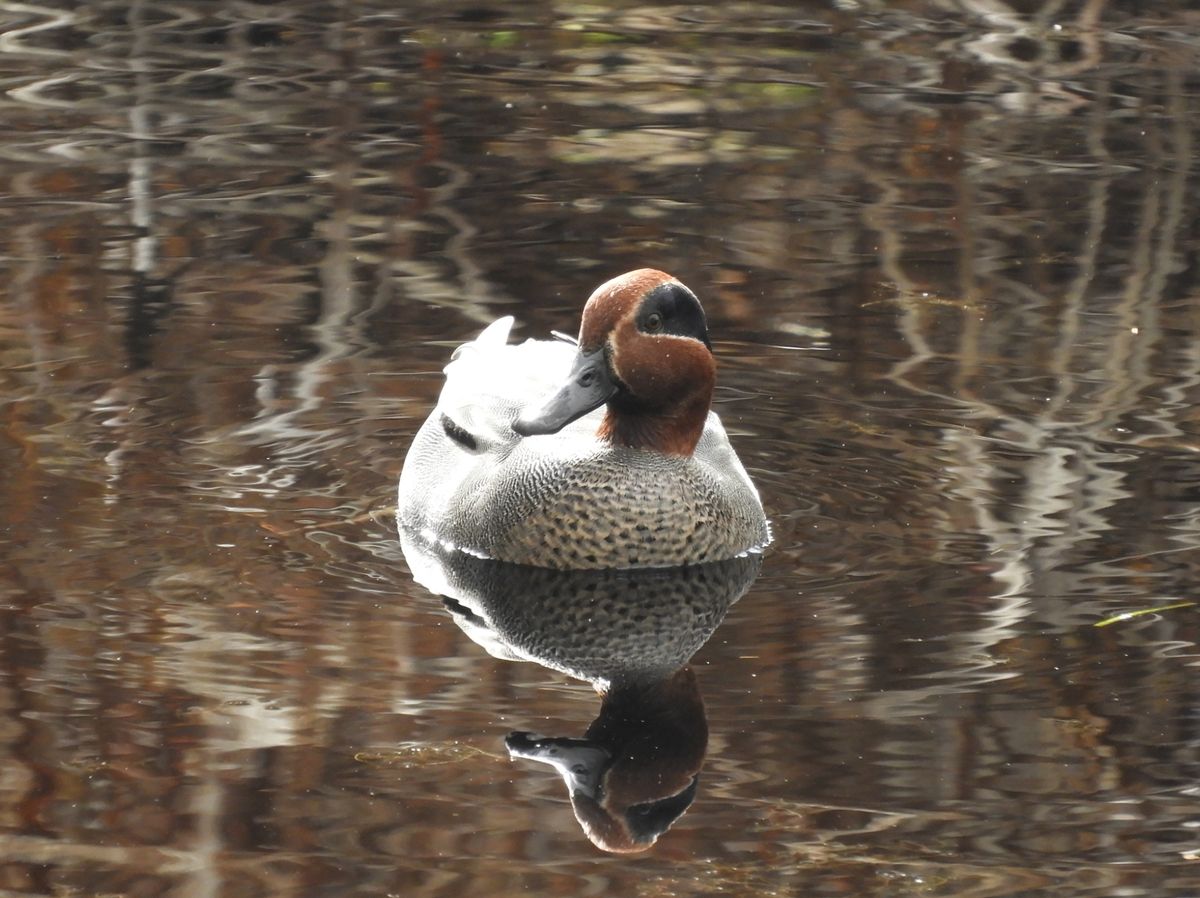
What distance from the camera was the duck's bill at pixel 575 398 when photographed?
25.0 ft

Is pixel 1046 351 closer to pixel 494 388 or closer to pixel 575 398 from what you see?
pixel 494 388

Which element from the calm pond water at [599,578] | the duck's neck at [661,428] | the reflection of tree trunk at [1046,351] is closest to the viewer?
the calm pond water at [599,578]

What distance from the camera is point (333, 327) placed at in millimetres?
10219

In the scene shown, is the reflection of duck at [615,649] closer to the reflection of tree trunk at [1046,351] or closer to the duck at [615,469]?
the duck at [615,469]

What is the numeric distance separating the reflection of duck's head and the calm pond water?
23mm

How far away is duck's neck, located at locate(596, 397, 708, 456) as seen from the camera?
7941mm

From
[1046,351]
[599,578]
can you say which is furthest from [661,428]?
[1046,351]

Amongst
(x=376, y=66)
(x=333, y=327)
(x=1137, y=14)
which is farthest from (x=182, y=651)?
(x=1137, y=14)

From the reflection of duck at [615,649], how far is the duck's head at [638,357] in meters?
0.53

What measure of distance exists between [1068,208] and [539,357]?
4.85 meters

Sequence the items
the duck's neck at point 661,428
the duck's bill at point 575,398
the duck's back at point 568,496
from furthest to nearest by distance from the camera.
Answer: the duck's neck at point 661,428 < the duck's back at point 568,496 < the duck's bill at point 575,398

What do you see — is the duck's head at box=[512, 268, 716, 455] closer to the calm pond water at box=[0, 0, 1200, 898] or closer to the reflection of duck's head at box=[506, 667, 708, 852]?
the calm pond water at box=[0, 0, 1200, 898]

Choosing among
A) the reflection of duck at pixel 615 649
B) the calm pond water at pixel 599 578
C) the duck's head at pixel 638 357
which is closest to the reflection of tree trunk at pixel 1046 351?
the calm pond water at pixel 599 578

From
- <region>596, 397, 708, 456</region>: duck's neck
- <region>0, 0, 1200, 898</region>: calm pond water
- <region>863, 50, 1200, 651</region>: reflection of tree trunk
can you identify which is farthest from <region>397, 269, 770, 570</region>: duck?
<region>863, 50, 1200, 651</region>: reflection of tree trunk
